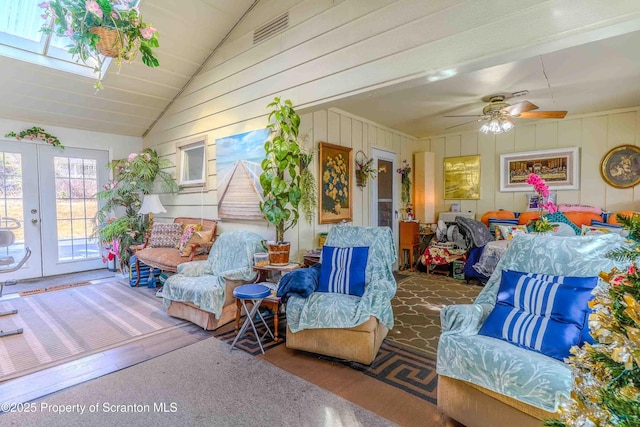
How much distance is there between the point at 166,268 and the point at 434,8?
3869mm

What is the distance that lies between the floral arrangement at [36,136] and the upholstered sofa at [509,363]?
20.3 ft

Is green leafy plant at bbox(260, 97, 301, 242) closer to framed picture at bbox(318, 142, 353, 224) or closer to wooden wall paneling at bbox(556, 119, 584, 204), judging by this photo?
framed picture at bbox(318, 142, 353, 224)

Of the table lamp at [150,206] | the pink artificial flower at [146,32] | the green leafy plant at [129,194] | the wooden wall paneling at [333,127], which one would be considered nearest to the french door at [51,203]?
the green leafy plant at [129,194]

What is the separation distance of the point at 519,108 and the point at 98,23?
4.13 m

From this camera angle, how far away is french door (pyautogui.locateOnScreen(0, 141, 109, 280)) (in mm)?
4838

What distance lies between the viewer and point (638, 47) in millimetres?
2715

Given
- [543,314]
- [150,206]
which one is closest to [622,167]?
[543,314]

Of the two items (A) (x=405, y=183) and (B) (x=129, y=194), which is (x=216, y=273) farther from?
(A) (x=405, y=183)

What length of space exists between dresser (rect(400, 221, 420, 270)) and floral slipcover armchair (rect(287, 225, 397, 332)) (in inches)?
106

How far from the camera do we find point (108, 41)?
7.77 ft

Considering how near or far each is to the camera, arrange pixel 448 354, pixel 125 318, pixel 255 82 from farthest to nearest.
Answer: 1. pixel 255 82
2. pixel 125 318
3. pixel 448 354

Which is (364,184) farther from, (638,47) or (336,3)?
(638,47)

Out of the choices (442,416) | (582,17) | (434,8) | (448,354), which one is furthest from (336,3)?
(442,416)

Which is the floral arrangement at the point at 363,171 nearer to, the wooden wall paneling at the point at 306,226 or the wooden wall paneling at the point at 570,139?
the wooden wall paneling at the point at 306,226
